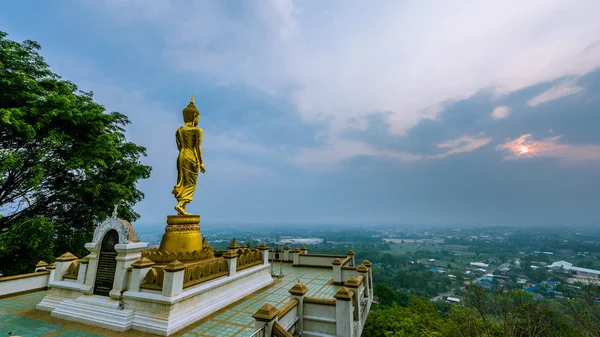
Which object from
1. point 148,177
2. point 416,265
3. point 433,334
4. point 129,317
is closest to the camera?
point 129,317

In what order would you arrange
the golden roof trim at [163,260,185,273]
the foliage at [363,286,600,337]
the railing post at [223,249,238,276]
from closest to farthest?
the golden roof trim at [163,260,185,273]
the railing post at [223,249,238,276]
the foliage at [363,286,600,337]

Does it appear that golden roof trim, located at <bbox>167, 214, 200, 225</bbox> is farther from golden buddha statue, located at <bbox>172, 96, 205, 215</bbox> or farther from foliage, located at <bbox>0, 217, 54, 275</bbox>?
foliage, located at <bbox>0, 217, 54, 275</bbox>

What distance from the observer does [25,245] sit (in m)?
12.5

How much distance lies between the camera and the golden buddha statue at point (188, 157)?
11.5 meters

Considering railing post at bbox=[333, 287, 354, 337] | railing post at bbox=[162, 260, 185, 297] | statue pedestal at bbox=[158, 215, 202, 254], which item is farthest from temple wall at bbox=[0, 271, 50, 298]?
railing post at bbox=[333, 287, 354, 337]

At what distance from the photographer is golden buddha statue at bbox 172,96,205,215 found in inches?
452

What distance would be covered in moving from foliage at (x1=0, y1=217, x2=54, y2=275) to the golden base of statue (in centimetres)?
692

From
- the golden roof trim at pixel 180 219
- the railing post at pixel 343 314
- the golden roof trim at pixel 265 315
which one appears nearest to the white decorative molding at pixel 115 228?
the golden roof trim at pixel 180 219

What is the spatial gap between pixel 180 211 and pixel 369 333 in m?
14.1

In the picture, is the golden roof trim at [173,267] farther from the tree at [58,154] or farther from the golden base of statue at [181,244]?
the tree at [58,154]

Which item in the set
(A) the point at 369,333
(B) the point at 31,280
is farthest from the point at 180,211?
(A) the point at 369,333

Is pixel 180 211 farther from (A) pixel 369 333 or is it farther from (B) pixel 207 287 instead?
(A) pixel 369 333

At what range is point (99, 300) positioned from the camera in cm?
790

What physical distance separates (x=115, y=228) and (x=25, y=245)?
28.8 feet
